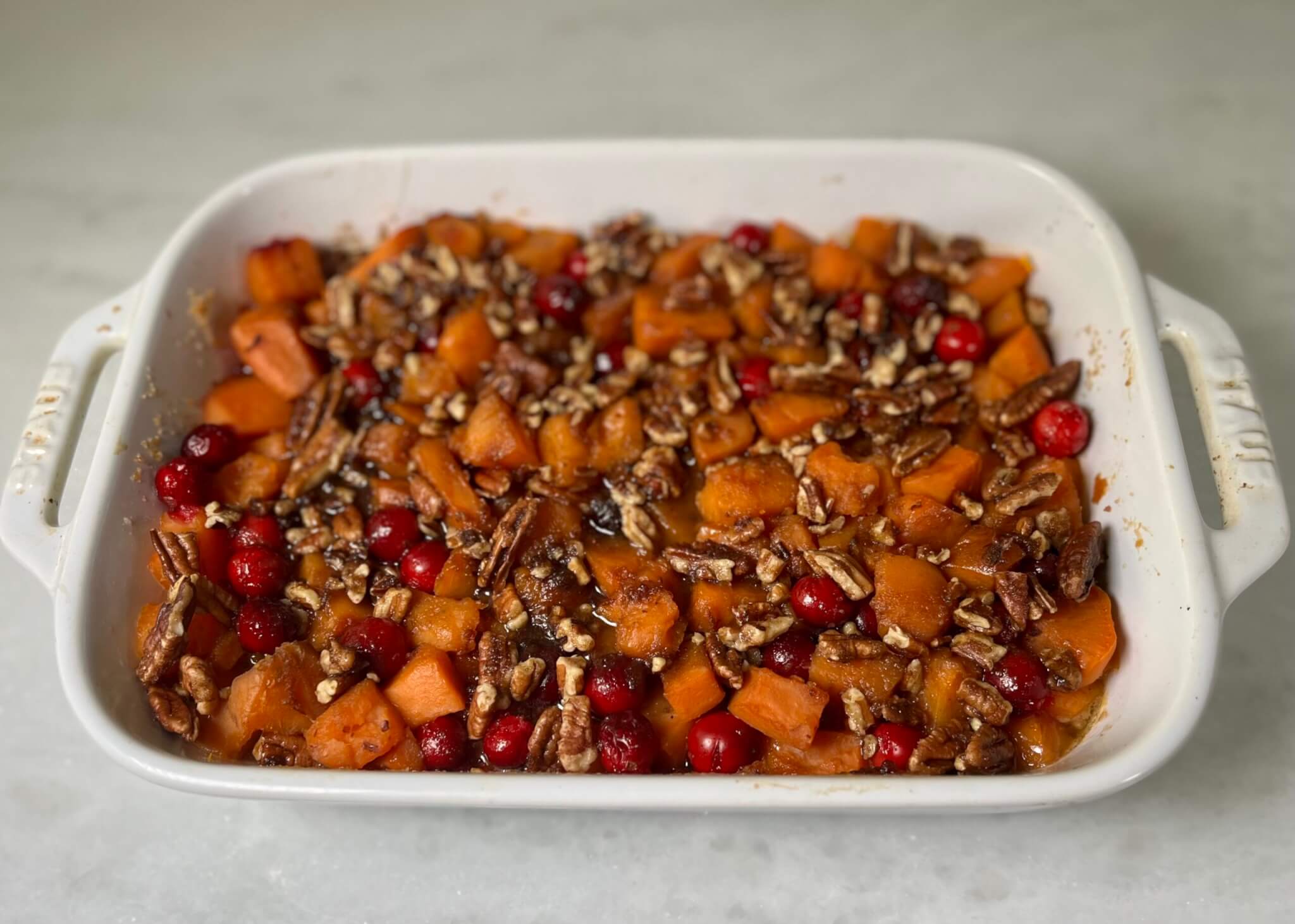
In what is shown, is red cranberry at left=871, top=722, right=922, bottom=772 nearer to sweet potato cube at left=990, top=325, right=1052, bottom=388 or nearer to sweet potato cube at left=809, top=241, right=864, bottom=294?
sweet potato cube at left=990, top=325, right=1052, bottom=388

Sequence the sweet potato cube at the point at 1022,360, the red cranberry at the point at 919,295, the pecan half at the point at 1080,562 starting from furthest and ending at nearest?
1. the red cranberry at the point at 919,295
2. the sweet potato cube at the point at 1022,360
3. the pecan half at the point at 1080,562

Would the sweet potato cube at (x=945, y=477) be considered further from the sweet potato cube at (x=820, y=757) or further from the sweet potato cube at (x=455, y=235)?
the sweet potato cube at (x=455, y=235)

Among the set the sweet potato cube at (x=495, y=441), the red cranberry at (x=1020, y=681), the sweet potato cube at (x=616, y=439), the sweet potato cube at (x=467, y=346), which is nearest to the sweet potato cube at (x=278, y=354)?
the sweet potato cube at (x=467, y=346)

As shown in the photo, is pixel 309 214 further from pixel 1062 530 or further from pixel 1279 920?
pixel 1279 920

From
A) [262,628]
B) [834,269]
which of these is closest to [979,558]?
[834,269]

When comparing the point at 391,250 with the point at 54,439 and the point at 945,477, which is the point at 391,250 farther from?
the point at 945,477

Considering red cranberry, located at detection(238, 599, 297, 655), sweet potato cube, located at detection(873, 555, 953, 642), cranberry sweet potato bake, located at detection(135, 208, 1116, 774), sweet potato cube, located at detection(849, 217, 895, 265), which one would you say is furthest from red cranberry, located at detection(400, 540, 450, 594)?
sweet potato cube, located at detection(849, 217, 895, 265)
